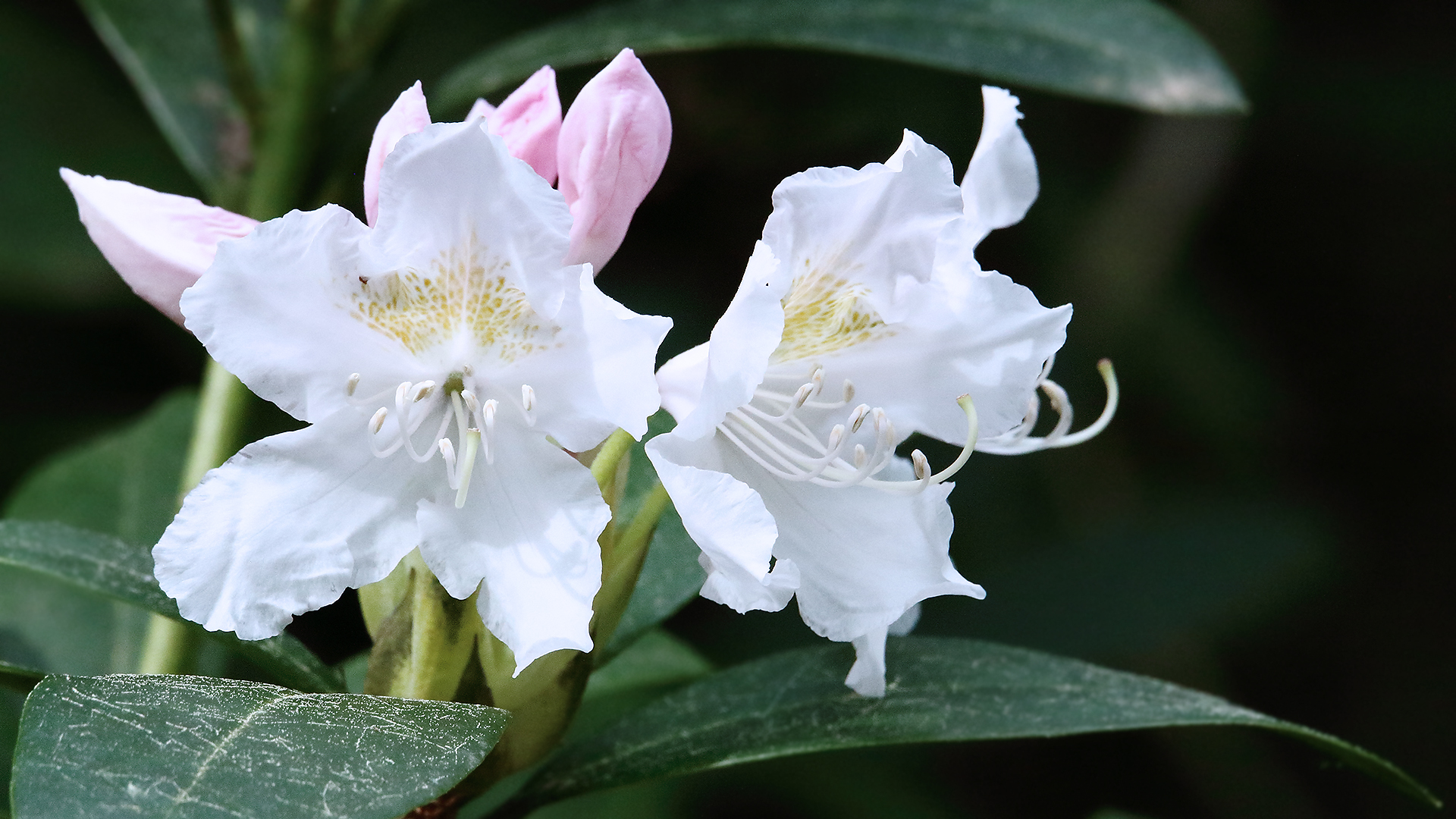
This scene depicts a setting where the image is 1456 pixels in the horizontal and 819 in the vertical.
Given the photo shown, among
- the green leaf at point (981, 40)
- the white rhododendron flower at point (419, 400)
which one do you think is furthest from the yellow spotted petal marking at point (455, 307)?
the green leaf at point (981, 40)

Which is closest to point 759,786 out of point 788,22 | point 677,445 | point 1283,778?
point 1283,778

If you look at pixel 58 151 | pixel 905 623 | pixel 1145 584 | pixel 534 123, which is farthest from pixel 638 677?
pixel 58 151

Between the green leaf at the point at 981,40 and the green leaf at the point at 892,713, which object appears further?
Answer: the green leaf at the point at 981,40

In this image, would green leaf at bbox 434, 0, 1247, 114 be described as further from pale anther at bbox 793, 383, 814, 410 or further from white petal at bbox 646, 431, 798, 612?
white petal at bbox 646, 431, 798, 612

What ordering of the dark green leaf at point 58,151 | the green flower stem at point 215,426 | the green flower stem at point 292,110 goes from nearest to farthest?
the green flower stem at point 215,426 → the green flower stem at point 292,110 → the dark green leaf at point 58,151

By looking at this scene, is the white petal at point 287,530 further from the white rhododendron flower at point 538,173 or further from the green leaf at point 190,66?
the green leaf at point 190,66
